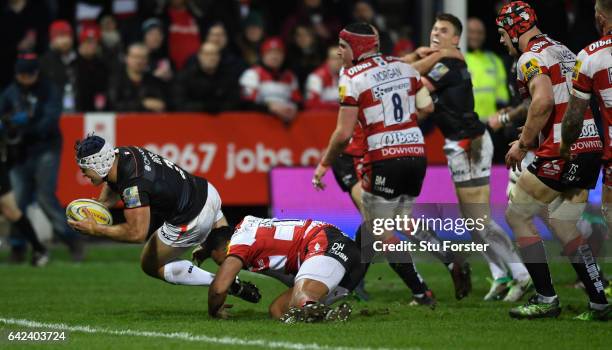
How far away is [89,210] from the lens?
10.5 metres

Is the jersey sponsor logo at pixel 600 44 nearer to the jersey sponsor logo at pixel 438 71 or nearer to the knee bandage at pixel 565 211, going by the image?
the knee bandage at pixel 565 211

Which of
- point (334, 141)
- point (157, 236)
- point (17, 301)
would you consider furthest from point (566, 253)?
point (17, 301)

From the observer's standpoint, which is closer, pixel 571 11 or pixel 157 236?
pixel 157 236

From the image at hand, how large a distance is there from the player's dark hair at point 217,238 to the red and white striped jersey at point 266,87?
6670 millimetres

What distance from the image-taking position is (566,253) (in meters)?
10.5

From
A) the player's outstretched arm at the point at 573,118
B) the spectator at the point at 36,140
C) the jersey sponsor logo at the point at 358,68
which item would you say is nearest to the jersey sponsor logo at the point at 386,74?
Answer: the jersey sponsor logo at the point at 358,68

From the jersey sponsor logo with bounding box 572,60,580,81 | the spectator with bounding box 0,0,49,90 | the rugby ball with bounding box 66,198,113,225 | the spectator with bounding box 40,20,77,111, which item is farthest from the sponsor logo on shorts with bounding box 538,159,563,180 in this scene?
the spectator with bounding box 0,0,49,90

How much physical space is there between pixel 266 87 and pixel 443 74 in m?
6.02

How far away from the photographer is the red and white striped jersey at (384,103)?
11.2m

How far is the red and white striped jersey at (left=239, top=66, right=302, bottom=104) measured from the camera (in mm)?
17906

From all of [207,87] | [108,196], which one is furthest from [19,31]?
[108,196]

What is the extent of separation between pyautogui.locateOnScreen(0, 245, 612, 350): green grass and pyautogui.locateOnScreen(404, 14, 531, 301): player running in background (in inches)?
15.6

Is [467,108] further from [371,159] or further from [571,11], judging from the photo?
[571,11]

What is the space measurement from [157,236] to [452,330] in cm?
293
